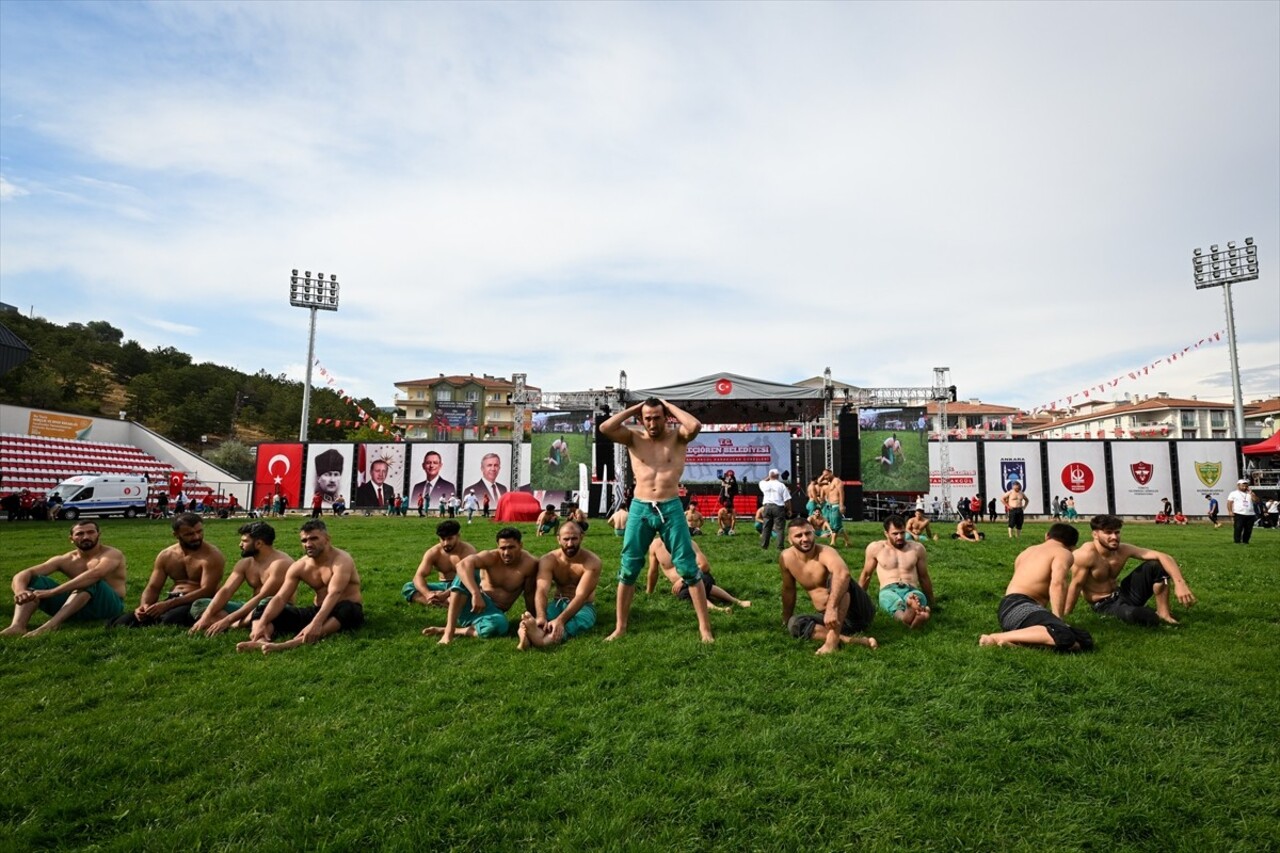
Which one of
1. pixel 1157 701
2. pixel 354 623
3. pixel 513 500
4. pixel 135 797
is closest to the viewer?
pixel 135 797

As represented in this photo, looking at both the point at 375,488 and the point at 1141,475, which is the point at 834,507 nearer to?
the point at 1141,475

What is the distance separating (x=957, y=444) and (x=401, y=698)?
29.6 meters

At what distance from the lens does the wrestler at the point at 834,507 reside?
12.9 m

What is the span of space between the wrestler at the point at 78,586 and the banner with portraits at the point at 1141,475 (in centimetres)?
3369

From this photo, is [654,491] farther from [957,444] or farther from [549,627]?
[957,444]

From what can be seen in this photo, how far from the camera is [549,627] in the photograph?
560cm

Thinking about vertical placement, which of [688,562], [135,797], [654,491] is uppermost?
[654,491]

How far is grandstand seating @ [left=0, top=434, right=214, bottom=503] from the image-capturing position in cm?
3173

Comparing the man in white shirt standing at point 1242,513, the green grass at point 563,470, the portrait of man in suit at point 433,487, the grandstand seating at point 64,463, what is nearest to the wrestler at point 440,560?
the man in white shirt standing at point 1242,513

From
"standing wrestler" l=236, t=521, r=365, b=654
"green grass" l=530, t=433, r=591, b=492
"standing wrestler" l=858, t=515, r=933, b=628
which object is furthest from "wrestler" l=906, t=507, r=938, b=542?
"green grass" l=530, t=433, r=591, b=492

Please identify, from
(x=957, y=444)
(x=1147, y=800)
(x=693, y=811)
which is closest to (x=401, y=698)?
(x=693, y=811)

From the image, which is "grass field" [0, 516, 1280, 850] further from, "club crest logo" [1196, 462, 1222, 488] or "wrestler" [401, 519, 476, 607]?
"club crest logo" [1196, 462, 1222, 488]

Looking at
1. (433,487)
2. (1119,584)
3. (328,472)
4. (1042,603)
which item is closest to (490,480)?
(433,487)

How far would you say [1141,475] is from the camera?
28219 millimetres
